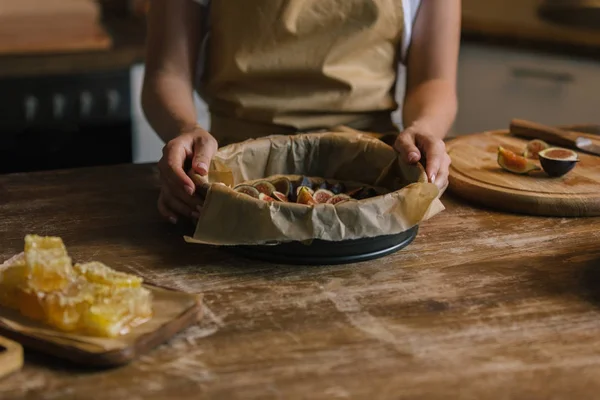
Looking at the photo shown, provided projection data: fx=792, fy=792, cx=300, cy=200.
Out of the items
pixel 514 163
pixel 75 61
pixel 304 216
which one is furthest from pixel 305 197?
pixel 75 61

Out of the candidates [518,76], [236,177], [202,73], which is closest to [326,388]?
[236,177]

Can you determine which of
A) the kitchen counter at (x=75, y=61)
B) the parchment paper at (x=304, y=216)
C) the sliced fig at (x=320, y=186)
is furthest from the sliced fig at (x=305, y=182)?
the kitchen counter at (x=75, y=61)

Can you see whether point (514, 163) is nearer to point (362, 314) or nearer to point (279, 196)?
point (279, 196)

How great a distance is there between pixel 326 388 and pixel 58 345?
280 millimetres

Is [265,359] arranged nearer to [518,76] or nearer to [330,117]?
[330,117]

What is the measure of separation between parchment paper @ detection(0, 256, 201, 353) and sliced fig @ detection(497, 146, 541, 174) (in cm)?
73

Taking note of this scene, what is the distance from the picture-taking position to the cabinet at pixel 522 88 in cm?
264

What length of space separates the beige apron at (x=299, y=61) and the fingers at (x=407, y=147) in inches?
10.3

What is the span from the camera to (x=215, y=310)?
95 centimetres

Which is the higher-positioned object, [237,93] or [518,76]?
[237,93]

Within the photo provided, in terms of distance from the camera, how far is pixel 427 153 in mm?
1240

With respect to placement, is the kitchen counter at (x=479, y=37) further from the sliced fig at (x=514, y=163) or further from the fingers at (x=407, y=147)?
the fingers at (x=407, y=147)

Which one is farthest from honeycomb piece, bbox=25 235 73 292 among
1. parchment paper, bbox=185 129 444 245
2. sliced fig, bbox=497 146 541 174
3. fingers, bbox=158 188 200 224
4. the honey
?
sliced fig, bbox=497 146 541 174

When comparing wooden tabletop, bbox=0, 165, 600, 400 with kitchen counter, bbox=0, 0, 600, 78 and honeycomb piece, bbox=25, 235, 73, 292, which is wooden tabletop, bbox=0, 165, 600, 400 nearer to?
honeycomb piece, bbox=25, 235, 73, 292
